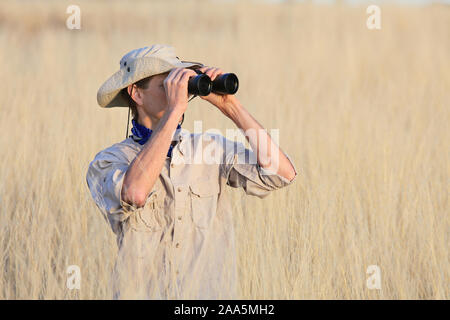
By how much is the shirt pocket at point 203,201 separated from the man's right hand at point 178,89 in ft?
0.99

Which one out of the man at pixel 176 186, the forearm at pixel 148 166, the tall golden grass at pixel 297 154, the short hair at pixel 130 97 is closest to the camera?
the forearm at pixel 148 166

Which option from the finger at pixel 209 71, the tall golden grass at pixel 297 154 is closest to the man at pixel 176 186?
the finger at pixel 209 71

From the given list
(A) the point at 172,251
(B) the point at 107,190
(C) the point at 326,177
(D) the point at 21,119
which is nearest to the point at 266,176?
(A) the point at 172,251

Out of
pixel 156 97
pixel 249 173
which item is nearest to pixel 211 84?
pixel 156 97

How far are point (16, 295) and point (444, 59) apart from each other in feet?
17.1

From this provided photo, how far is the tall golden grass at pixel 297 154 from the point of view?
2789mm

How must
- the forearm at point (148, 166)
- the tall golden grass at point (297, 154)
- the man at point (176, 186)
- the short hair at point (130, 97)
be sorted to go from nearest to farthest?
the forearm at point (148, 166)
the man at point (176, 186)
the short hair at point (130, 97)
the tall golden grass at point (297, 154)

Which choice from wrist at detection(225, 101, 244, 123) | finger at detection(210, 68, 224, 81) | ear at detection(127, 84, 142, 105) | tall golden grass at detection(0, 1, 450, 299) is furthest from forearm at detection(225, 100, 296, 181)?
tall golden grass at detection(0, 1, 450, 299)

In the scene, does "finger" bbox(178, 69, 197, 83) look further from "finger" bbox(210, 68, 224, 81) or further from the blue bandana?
the blue bandana

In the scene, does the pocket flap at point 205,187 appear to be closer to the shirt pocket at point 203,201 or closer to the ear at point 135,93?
the shirt pocket at point 203,201

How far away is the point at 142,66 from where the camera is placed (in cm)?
209

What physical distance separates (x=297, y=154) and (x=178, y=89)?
231cm

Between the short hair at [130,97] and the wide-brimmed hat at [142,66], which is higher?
the wide-brimmed hat at [142,66]

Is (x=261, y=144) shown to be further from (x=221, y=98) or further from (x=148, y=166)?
(x=148, y=166)
